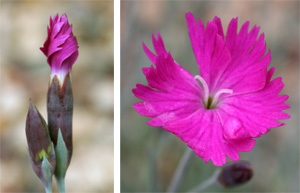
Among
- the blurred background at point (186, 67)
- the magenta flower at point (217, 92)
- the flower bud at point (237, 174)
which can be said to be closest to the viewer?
the magenta flower at point (217, 92)

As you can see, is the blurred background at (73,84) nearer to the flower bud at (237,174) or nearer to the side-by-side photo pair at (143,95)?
the side-by-side photo pair at (143,95)

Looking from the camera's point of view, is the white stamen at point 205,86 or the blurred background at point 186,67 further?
the blurred background at point 186,67

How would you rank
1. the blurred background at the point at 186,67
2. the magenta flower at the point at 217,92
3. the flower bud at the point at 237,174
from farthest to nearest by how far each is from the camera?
1. the blurred background at the point at 186,67
2. the flower bud at the point at 237,174
3. the magenta flower at the point at 217,92

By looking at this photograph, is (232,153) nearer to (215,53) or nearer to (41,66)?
(215,53)

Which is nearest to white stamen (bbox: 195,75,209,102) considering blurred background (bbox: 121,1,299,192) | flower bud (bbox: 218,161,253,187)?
flower bud (bbox: 218,161,253,187)

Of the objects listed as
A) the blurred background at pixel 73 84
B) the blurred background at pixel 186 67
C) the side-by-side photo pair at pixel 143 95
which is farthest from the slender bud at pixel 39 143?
the blurred background at pixel 186 67

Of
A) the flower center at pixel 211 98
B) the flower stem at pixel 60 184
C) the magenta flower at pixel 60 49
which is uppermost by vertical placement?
the magenta flower at pixel 60 49

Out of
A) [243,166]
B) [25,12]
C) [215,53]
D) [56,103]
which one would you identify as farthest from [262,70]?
[25,12]
